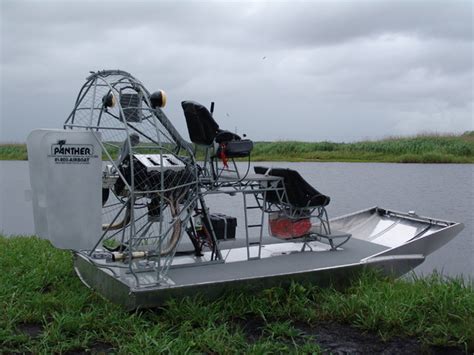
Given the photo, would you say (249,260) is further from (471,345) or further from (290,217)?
(471,345)

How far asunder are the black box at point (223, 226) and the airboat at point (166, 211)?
0.01m

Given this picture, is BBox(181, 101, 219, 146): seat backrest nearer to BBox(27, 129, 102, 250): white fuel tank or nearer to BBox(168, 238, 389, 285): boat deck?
BBox(27, 129, 102, 250): white fuel tank

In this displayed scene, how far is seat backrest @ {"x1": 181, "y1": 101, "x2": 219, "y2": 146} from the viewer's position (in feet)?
19.1

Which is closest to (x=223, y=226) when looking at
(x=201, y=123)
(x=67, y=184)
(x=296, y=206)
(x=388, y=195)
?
(x=296, y=206)

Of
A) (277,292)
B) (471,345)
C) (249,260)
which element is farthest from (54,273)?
(471,345)

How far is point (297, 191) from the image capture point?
6887mm

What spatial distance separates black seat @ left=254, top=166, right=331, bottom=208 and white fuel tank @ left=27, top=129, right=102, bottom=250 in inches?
92.9

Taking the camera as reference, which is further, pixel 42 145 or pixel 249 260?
pixel 249 260

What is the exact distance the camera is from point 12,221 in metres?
10.8

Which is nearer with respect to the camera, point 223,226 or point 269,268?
point 269,268

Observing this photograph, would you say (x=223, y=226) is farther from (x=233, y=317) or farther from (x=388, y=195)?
(x=388, y=195)

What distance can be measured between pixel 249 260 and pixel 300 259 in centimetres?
60

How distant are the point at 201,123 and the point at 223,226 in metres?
1.21

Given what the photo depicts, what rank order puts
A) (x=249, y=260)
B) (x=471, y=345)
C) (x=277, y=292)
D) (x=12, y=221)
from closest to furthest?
(x=471, y=345)
(x=277, y=292)
(x=249, y=260)
(x=12, y=221)
